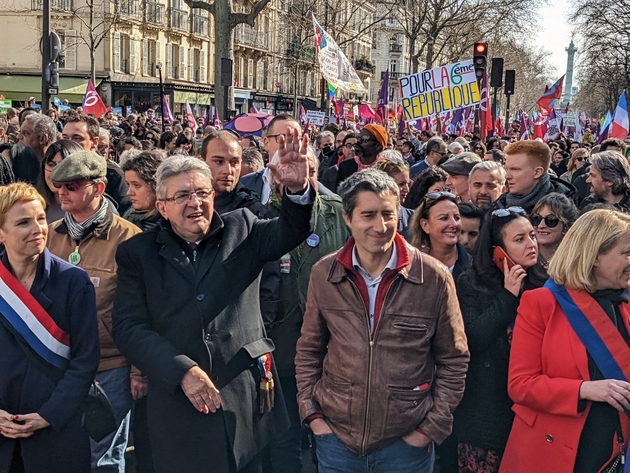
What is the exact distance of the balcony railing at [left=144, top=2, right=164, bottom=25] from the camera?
4019 centimetres

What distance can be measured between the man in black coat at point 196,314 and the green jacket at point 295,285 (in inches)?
33.8

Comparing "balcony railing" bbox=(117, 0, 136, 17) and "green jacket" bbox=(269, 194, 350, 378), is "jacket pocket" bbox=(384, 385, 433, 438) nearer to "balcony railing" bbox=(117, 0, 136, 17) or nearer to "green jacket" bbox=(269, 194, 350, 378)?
"green jacket" bbox=(269, 194, 350, 378)

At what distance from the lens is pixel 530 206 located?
17.7 feet

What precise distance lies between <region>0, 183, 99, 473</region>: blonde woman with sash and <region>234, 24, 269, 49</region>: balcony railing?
153 feet

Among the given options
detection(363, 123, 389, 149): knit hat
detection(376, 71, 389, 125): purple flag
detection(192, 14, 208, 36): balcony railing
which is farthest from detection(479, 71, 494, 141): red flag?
detection(192, 14, 208, 36): balcony railing

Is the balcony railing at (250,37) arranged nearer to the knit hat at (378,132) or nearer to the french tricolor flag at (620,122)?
the french tricolor flag at (620,122)

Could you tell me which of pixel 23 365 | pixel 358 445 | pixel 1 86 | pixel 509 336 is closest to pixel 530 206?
pixel 509 336

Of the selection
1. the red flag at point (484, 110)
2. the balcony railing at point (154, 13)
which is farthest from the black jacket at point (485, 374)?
the balcony railing at point (154, 13)

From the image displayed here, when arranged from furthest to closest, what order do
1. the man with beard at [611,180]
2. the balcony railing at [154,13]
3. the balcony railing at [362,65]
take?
1. the balcony railing at [362,65]
2. the balcony railing at [154,13]
3. the man with beard at [611,180]

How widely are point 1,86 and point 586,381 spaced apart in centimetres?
3789

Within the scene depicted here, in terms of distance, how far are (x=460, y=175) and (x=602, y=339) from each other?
10.8 ft

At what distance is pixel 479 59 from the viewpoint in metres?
12.8

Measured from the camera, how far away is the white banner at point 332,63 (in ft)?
47.8

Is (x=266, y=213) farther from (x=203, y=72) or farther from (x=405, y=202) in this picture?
(x=203, y=72)
